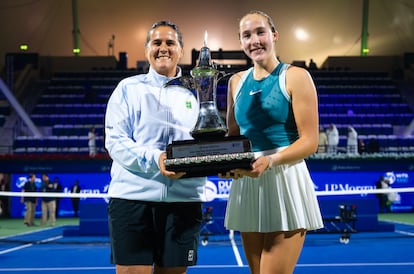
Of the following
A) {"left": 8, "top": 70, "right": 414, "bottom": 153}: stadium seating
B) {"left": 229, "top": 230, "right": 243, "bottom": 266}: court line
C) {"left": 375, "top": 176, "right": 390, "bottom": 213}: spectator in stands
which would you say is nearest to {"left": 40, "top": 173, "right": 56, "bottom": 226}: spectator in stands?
{"left": 8, "top": 70, "right": 414, "bottom": 153}: stadium seating

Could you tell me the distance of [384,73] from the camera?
95.9 feet

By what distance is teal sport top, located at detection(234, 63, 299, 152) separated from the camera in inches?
98.6

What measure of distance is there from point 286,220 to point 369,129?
73.4 feet

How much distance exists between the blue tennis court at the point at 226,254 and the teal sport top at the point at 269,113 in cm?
469

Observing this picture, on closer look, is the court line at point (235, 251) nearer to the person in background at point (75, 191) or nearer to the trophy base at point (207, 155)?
the trophy base at point (207, 155)

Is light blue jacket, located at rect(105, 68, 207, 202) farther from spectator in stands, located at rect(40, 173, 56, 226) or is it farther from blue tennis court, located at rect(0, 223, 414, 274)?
spectator in stands, located at rect(40, 173, 56, 226)

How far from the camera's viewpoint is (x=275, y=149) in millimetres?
2521

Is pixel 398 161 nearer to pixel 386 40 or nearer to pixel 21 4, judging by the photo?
pixel 386 40

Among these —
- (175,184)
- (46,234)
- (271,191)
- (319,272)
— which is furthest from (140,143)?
(46,234)

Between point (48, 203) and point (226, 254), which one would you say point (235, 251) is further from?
point (48, 203)

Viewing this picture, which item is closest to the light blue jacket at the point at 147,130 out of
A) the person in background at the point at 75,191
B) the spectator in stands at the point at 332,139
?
the person in background at the point at 75,191

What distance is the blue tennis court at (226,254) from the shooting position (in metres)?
7.17

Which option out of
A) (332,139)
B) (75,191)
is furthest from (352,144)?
(75,191)

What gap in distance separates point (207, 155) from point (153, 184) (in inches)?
15.1
